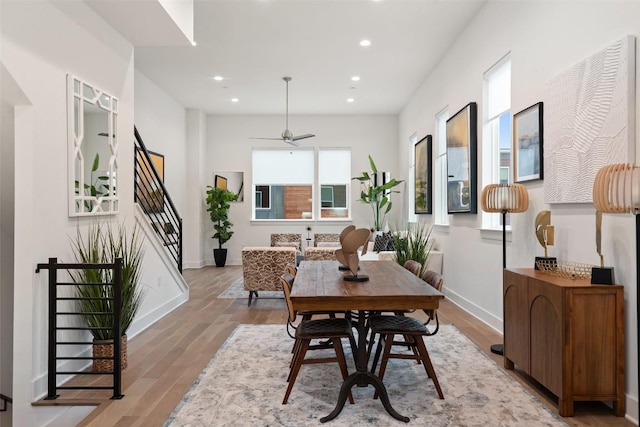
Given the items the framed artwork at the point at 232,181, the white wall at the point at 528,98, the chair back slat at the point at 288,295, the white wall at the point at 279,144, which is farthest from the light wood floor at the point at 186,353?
the framed artwork at the point at 232,181

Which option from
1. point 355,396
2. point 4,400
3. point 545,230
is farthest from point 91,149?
point 545,230

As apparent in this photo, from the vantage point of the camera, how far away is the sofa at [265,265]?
5.73 m

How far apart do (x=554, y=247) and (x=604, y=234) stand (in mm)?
610

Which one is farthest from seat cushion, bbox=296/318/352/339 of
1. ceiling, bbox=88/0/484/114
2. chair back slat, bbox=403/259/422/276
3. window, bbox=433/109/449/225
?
window, bbox=433/109/449/225

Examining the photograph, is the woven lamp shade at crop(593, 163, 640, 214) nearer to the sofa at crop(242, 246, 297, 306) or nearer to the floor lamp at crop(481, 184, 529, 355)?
the floor lamp at crop(481, 184, 529, 355)

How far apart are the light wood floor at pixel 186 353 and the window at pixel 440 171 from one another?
5.06 feet

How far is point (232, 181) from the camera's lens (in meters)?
10.3

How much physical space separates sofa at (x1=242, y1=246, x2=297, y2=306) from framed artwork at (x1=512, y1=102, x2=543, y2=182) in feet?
9.86

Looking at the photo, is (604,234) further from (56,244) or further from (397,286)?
(56,244)

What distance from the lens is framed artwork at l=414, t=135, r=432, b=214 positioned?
7129mm

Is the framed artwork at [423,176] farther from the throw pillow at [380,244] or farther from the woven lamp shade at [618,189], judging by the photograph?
the woven lamp shade at [618,189]

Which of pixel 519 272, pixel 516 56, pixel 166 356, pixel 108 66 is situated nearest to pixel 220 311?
pixel 166 356

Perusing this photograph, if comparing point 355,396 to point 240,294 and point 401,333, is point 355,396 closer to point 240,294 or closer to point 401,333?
point 401,333

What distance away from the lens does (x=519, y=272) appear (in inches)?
124
